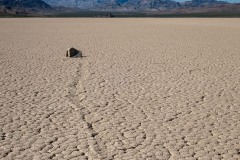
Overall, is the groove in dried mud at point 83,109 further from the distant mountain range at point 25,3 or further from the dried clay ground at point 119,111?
the distant mountain range at point 25,3

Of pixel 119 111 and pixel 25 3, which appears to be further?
pixel 25 3

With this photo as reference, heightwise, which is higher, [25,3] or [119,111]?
[119,111]

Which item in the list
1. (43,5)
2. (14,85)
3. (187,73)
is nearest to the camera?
(14,85)

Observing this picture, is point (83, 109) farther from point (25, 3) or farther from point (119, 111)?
point (25, 3)

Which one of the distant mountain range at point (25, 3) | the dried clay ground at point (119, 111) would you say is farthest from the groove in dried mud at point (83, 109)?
the distant mountain range at point (25, 3)

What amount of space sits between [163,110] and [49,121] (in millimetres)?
1549

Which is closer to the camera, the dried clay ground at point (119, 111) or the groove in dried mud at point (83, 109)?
the groove in dried mud at point (83, 109)

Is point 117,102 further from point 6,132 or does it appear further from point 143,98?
point 6,132

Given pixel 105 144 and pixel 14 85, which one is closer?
pixel 105 144

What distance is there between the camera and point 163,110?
16.3 feet

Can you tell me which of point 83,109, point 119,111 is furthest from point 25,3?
point 119,111

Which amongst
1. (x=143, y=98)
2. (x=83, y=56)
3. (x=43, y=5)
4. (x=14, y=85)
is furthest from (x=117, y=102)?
(x=43, y=5)

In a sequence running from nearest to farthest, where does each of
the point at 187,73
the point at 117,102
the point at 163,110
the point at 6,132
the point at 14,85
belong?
the point at 6,132 → the point at 163,110 → the point at 117,102 → the point at 14,85 → the point at 187,73

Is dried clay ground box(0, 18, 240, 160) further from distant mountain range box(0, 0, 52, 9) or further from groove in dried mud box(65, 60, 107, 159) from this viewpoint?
distant mountain range box(0, 0, 52, 9)
